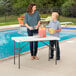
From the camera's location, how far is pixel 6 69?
4684 millimetres

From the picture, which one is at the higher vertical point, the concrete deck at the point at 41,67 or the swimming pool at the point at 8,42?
the concrete deck at the point at 41,67

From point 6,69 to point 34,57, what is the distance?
116cm

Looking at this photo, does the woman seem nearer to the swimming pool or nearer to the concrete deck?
the concrete deck

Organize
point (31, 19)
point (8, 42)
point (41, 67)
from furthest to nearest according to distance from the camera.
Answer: point (8, 42) → point (31, 19) → point (41, 67)

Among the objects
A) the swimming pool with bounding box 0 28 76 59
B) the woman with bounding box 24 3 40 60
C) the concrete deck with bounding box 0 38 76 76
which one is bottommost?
the swimming pool with bounding box 0 28 76 59

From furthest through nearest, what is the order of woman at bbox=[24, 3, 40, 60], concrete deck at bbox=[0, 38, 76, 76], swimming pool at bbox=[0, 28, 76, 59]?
swimming pool at bbox=[0, 28, 76, 59]
woman at bbox=[24, 3, 40, 60]
concrete deck at bbox=[0, 38, 76, 76]

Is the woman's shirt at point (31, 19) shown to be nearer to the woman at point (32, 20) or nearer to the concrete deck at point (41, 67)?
the woman at point (32, 20)

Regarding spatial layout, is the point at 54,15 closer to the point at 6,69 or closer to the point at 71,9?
the point at 6,69

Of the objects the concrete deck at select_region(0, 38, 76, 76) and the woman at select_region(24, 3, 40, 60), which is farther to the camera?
the woman at select_region(24, 3, 40, 60)

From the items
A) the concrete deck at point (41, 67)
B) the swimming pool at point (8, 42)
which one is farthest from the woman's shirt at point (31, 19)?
the swimming pool at point (8, 42)

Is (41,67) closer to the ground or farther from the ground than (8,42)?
farther from the ground

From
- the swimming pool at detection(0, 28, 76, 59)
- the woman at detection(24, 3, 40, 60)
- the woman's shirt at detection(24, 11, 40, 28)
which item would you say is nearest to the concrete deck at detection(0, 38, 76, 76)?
the woman at detection(24, 3, 40, 60)

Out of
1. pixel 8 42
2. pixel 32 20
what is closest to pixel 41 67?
pixel 32 20

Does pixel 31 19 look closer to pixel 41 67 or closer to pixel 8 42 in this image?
pixel 41 67
